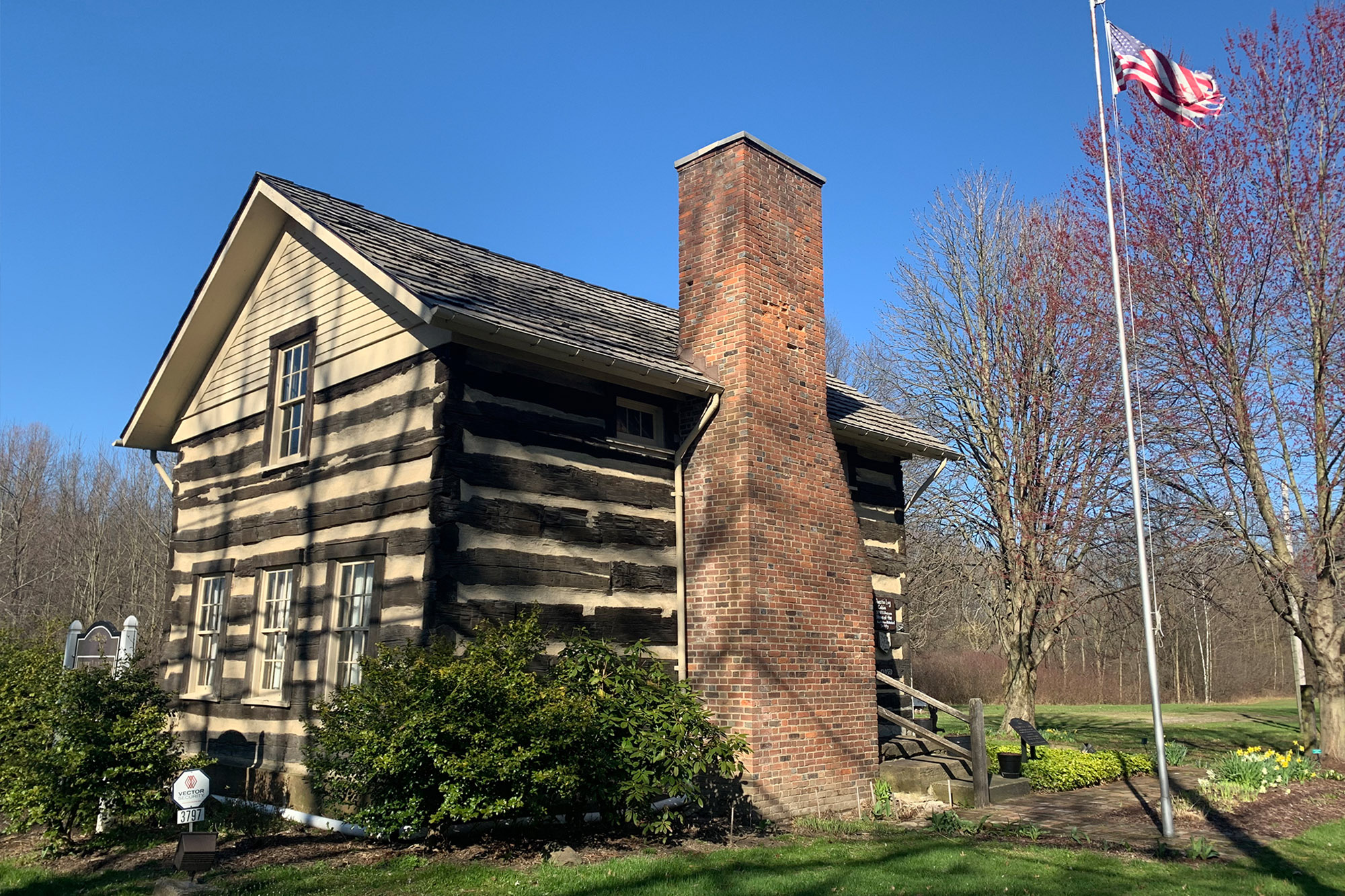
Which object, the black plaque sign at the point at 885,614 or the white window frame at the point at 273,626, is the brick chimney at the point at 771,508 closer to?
the black plaque sign at the point at 885,614

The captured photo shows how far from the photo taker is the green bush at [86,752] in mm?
8938

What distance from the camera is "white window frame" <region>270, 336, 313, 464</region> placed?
12.1 meters

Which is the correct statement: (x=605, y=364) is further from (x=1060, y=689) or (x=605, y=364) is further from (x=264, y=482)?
(x=1060, y=689)

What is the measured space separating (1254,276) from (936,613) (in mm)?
15195

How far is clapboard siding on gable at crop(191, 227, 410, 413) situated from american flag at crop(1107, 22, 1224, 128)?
30.8 ft

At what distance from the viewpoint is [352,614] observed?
10664mm

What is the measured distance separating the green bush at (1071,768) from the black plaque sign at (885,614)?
104 inches

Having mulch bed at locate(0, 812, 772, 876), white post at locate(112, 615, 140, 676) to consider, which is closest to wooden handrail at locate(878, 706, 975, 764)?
mulch bed at locate(0, 812, 772, 876)

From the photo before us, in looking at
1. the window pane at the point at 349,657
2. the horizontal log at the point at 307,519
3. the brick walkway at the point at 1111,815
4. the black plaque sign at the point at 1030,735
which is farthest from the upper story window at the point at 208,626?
the black plaque sign at the point at 1030,735

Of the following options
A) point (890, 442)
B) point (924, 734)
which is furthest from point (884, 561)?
point (924, 734)

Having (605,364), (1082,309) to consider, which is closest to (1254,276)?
(1082,309)

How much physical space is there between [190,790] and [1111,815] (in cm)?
982

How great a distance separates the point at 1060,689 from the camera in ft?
131

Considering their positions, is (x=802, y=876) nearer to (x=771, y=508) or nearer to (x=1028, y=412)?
(x=771, y=508)
